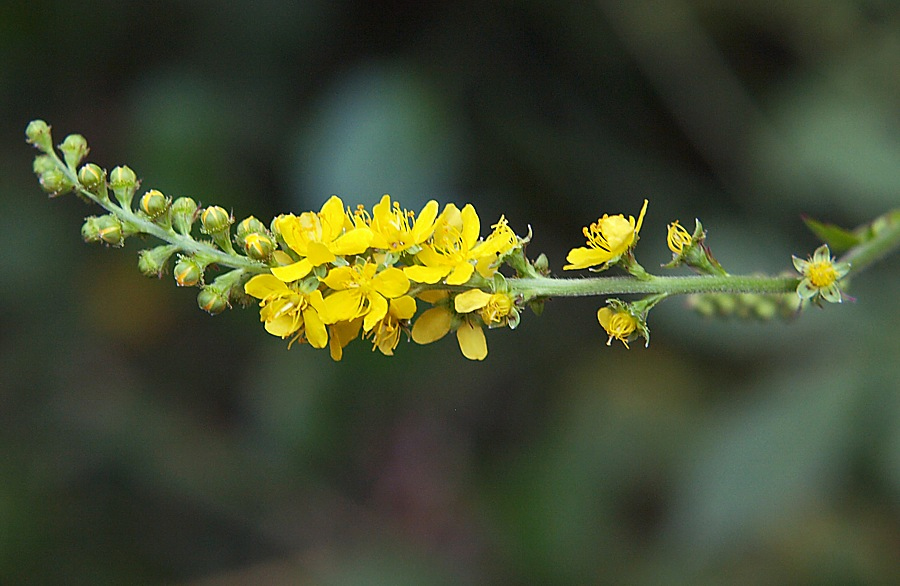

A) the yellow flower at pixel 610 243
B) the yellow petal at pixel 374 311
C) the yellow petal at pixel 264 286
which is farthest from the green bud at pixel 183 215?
the yellow flower at pixel 610 243

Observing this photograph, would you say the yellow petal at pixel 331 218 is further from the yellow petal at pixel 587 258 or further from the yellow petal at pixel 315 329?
the yellow petal at pixel 587 258

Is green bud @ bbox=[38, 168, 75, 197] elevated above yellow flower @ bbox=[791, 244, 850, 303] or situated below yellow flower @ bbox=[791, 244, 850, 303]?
below

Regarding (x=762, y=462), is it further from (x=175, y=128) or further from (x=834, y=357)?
(x=175, y=128)

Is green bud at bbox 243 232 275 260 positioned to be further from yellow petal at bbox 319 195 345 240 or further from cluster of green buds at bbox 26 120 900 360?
yellow petal at bbox 319 195 345 240

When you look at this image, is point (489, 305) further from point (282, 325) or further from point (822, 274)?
point (822, 274)

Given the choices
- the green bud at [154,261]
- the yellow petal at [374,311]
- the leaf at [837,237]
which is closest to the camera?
the yellow petal at [374,311]

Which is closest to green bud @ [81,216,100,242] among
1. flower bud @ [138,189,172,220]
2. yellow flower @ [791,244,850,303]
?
flower bud @ [138,189,172,220]

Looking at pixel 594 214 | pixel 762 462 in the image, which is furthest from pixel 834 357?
pixel 594 214
